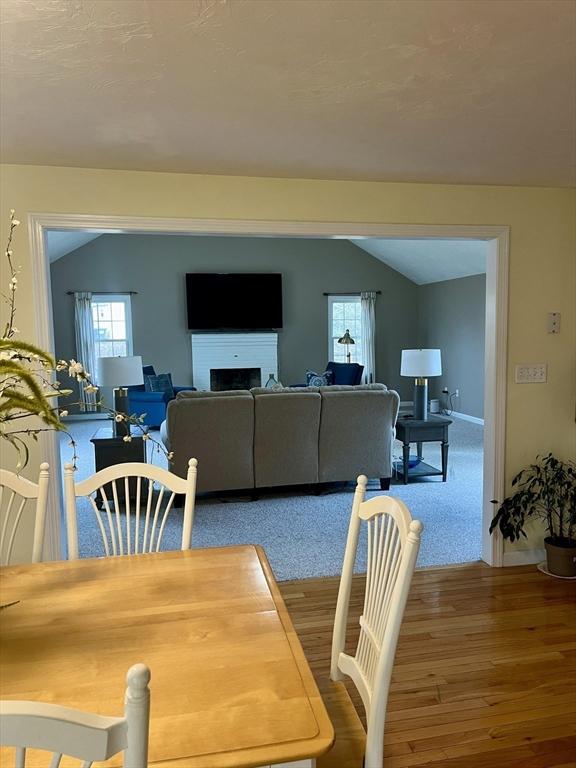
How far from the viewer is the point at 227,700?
1056mm

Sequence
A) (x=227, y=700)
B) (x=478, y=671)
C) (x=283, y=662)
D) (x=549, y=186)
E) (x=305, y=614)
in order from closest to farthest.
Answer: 1. (x=227, y=700)
2. (x=283, y=662)
3. (x=478, y=671)
4. (x=305, y=614)
5. (x=549, y=186)

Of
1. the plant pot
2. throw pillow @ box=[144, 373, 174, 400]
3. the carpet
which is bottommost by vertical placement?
the carpet

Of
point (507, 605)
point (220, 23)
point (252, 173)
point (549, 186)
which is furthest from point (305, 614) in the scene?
point (549, 186)

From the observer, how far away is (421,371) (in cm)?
530

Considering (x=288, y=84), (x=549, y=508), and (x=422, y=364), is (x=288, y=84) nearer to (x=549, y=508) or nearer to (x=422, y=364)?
(x=549, y=508)

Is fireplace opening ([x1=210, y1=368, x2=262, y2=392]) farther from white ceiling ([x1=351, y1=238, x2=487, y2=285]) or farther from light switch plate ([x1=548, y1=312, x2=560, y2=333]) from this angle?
light switch plate ([x1=548, y1=312, x2=560, y2=333])

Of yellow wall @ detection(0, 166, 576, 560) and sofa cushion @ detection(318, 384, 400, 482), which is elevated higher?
yellow wall @ detection(0, 166, 576, 560)

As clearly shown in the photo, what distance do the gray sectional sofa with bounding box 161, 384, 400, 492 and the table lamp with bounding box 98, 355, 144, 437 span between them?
393 millimetres

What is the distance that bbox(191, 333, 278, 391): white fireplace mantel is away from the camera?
9.27 meters

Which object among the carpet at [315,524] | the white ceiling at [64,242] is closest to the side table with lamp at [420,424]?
the carpet at [315,524]

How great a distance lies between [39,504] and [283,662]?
108 cm

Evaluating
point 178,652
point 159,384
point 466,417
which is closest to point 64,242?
point 159,384

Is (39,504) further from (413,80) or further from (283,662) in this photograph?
(413,80)

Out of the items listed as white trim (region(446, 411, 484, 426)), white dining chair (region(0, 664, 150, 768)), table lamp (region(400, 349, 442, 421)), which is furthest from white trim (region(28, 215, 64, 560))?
white trim (region(446, 411, 484, 426))
